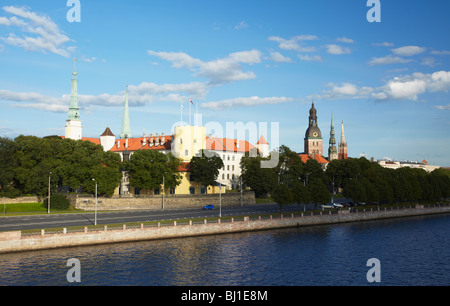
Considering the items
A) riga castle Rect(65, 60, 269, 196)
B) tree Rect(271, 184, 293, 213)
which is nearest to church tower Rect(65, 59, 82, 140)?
riga castle Rect(65, 60, 269, 196)

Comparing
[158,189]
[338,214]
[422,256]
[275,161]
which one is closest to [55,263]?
[422,256]

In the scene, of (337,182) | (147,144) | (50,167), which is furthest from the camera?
(147,144)

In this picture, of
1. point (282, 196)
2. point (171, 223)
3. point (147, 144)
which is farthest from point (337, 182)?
point (171, 223)

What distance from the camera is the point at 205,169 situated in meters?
115

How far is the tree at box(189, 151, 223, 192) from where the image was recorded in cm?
11544

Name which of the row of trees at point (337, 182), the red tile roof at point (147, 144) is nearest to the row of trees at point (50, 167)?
the row of trees at point (337, 182)

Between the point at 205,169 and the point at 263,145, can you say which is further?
the point at 263,145

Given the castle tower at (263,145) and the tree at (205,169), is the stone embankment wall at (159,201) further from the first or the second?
the castle tower at (263,145)

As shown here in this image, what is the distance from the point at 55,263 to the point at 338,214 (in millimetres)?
61746

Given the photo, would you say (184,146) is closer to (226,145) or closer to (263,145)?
(226,145)

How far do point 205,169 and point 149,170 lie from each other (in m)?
16.8

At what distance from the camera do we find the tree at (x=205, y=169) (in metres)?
115

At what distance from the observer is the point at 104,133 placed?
6437 inches
